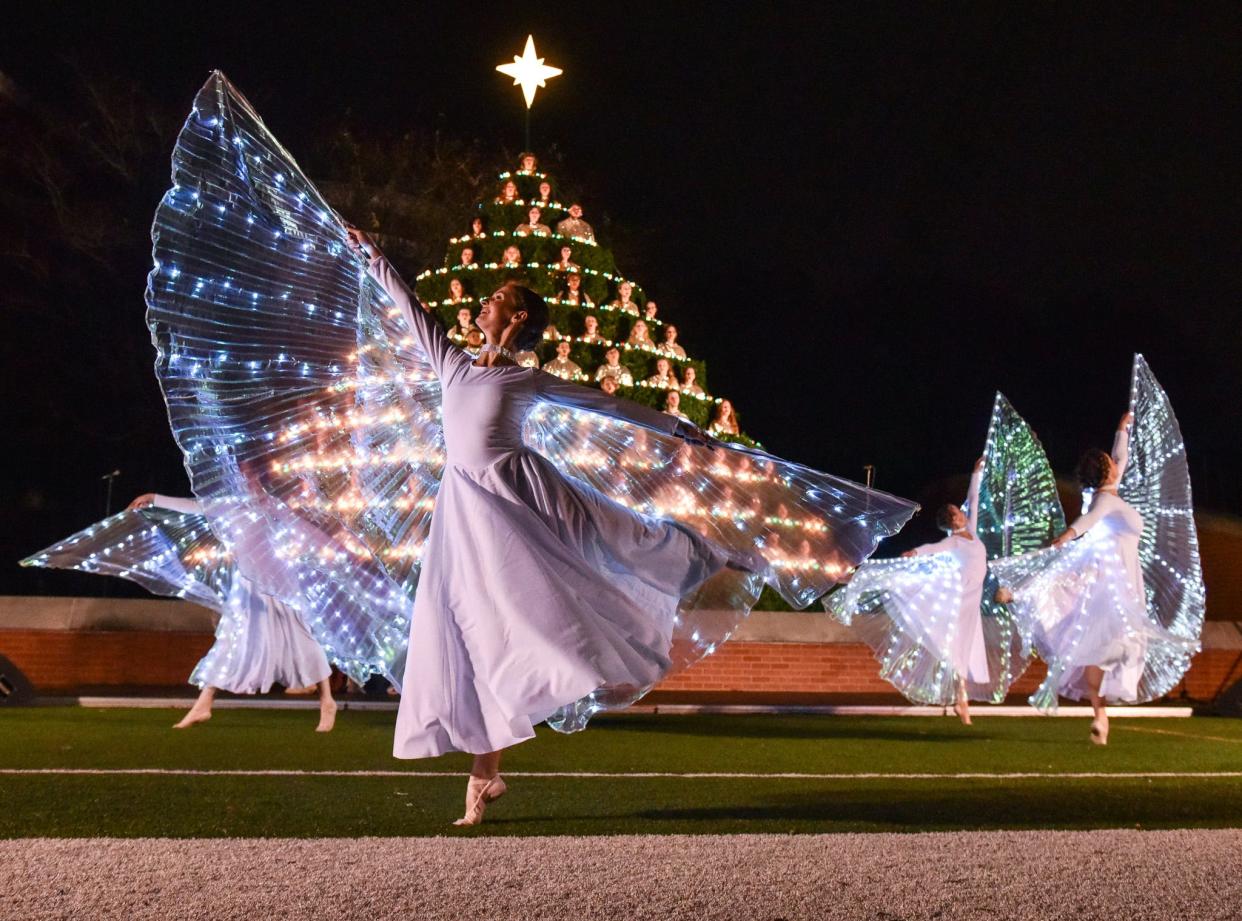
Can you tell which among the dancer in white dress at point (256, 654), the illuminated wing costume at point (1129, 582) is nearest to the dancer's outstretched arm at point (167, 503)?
the dancer in white dress at point (256, 654)

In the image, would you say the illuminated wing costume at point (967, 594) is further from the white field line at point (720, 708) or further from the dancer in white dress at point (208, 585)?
the dancer in white dress at point (208, 585)

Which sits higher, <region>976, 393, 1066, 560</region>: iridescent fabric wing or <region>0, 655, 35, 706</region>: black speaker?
<region>976, 393, 1066, 560</region>: iridescent fabric wing

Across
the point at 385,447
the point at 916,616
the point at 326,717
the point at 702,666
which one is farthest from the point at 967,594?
the point at 385,447

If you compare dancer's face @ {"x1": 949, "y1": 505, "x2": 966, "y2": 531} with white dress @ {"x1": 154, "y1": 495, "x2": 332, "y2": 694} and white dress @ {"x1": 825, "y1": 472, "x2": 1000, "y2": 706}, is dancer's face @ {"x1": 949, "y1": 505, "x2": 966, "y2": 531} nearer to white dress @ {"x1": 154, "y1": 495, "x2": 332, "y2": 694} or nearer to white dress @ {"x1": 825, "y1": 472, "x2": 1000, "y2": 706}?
white dress @ {"x1": 825, "y1": 472, "x2": 1000, "y2": 706}

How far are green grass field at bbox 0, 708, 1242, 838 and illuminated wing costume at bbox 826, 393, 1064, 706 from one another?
829 mm

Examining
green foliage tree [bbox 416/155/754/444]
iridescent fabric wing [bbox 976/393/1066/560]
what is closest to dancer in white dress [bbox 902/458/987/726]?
iridescent fabric wing [bbox 976/393/1066/560]

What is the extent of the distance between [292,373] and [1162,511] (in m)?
7.40

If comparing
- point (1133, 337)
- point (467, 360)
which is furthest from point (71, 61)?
point (1133, 337)

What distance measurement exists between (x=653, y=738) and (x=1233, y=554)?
2184 centimetres

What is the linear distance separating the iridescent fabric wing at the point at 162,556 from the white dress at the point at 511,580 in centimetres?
541

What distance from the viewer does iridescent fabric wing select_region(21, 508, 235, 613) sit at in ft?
35.3

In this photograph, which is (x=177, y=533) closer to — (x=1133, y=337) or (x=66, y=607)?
(x=66, y=607)

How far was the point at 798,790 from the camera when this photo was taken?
6.79 meters

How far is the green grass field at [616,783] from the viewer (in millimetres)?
5480
